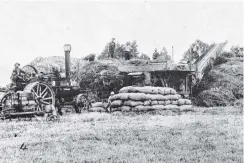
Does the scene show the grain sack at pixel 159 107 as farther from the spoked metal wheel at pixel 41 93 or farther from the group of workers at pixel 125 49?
the group of workers at pixel 125 49

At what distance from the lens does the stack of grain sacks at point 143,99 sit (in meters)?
13.8

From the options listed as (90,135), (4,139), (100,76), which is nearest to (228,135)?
(90,135)

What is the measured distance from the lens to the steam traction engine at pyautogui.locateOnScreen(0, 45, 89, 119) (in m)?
11.6

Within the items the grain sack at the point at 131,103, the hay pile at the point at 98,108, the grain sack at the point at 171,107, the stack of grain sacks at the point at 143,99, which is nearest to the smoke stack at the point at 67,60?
the hay pile at the point at 98,108

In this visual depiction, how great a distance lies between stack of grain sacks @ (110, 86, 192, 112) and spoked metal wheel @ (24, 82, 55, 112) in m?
2.40

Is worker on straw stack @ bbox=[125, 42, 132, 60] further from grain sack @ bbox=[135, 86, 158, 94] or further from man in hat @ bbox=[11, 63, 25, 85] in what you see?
man in hat @ bbox=[11, 63, 25, 85]

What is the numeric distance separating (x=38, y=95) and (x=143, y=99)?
3978 millimetres

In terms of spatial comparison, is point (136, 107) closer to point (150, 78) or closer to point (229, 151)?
point (150, 78)

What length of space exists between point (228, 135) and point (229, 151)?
1.53m

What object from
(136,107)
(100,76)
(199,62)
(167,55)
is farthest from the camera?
(167,55)

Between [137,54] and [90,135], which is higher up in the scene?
[137,54]

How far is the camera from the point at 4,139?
7062 millimetres

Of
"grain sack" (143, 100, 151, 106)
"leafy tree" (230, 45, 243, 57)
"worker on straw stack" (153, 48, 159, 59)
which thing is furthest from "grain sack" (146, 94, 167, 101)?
"leafy tree" (230, 45, 243, 57)

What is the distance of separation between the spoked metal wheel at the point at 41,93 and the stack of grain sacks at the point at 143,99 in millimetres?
2405
